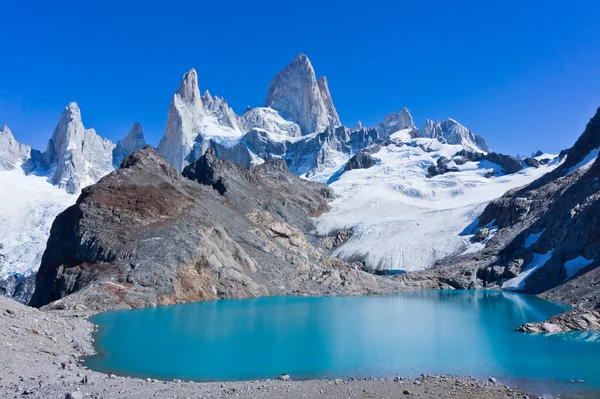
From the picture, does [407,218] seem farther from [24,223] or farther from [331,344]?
[24,223]

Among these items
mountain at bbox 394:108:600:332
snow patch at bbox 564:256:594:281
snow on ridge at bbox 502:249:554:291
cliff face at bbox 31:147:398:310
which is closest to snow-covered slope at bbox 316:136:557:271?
mountain at bbox 394:108:600:332

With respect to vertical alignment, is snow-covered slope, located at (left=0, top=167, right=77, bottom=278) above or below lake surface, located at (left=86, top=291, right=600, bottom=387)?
above

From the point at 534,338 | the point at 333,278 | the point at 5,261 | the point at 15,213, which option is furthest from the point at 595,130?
the point at 15,213

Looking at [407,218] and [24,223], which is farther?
[24,223]

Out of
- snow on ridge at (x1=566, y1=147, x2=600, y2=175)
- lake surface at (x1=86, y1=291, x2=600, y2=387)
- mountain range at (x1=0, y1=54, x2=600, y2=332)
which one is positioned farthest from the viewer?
snow on ridge at (x1=566, y1=147, x2=600, y2=175)

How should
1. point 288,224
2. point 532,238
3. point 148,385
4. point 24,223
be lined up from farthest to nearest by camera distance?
point 24,223 < point 288,224 < point 532,238 < point 148,385

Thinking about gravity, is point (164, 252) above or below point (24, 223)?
below

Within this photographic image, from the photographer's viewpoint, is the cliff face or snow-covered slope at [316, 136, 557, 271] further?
snow-covered slope at [316, 136, 557, 271]

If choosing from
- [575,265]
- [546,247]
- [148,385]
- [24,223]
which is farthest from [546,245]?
[24,223]

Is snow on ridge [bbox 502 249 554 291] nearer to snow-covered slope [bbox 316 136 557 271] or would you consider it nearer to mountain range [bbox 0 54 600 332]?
mountain range [bbox 0 54 600 332]
